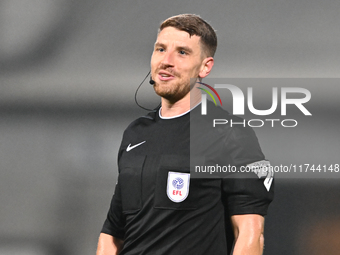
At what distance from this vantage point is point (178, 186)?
1146 millimetres

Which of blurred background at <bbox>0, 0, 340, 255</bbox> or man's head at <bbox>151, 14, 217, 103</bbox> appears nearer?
man's head at <bbox>151, 14, 217, 103</bbox>

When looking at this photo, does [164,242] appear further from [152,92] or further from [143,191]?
[152,92]

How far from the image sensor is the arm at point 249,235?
106cm

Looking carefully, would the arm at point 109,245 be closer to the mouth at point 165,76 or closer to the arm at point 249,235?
the arm at point 249,235

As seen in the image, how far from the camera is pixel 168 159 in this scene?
1.18 meters

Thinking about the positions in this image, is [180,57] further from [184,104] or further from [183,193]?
[183,193]

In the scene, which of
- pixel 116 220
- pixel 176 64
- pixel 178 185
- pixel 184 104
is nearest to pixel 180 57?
pixel 176 64

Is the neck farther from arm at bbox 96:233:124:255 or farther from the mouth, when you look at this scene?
arm at bbox 96:233:124:255

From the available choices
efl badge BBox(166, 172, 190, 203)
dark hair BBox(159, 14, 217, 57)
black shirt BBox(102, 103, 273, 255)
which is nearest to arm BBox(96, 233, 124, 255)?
black shirt BBox(102, 103, 273, 255)

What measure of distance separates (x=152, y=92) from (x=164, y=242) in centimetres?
74

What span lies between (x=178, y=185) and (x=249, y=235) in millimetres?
229

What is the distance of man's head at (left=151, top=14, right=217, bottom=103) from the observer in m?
1.23

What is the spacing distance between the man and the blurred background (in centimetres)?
38

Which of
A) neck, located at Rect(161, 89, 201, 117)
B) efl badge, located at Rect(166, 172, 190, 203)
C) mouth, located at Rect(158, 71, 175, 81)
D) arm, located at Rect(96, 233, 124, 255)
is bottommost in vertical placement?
arm, located at Rect(96, 233, 124, 255)
